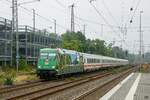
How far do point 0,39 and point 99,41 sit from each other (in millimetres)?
66216

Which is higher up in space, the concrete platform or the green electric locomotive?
the green electric locomotive

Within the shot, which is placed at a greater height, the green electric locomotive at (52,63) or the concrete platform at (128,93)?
the green electric locomotive at (52,63)

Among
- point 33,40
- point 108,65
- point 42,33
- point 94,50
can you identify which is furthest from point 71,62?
point 94,50

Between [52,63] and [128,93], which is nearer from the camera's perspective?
[128,93]

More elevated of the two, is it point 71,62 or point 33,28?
point 33,28

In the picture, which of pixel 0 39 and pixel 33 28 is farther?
pixel 33 28

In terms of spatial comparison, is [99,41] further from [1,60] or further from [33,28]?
[1,60]

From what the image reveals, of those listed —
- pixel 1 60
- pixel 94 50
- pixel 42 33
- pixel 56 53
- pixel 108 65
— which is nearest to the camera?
pixel 56 53

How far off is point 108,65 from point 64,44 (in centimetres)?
1471

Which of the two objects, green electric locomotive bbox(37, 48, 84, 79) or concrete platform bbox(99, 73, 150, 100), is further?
green electric locomotive bbox(37, 48, 84, 79)

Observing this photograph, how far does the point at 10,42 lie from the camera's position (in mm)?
57469

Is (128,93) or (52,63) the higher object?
(52,63)

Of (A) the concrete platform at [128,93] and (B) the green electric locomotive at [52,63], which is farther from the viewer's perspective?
(B) the green electric locomotive at [52,63]

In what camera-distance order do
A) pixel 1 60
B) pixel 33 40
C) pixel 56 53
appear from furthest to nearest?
pixel 33 40 < pixel 1 60 < pixel 56 53
